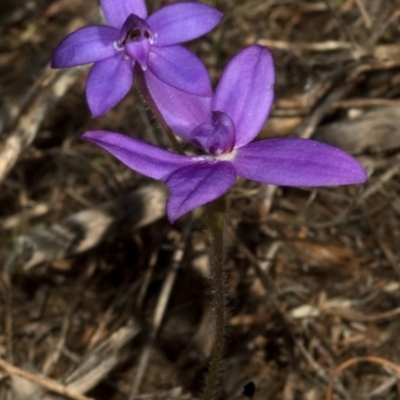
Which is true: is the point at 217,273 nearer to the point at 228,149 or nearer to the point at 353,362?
the point at 228,149

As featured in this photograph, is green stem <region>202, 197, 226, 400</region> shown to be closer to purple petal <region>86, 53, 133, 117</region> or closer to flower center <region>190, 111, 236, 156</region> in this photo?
flower center <region>190, 111, 236, 156</region>

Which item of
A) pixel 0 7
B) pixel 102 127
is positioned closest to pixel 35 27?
pixel 0 7

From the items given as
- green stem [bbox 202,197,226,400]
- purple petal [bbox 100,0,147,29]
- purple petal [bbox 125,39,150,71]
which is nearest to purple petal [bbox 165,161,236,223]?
green stem [bbox 202,197,226,400]

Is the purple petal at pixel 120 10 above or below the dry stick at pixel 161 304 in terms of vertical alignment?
above

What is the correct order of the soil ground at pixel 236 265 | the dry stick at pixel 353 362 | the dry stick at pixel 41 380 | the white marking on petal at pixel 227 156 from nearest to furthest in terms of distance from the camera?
the white marking on petal at pixel 227 156 → the dry stick at pixel 41 380 → the dry stick at pixel 353 362 → the soil ground at pixel 236 265

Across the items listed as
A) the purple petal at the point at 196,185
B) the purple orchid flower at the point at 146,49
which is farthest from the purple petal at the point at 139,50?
the purple petal at the point at 196,185

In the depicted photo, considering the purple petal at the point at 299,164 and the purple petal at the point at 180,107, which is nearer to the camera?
the purple petal at the point at 299,164

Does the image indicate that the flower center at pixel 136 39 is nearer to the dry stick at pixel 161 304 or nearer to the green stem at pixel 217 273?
the green stem at pixel 217 273
